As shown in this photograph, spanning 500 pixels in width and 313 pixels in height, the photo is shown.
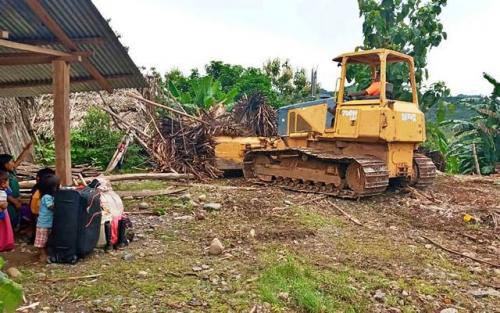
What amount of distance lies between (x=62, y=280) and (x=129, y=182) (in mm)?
6202

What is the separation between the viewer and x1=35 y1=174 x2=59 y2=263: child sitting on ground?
5.21 metres

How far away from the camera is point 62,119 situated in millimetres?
6355

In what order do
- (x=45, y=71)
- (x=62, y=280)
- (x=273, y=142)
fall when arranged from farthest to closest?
(x=273, y=142), (x=45, y=71), (x=62, y=280)

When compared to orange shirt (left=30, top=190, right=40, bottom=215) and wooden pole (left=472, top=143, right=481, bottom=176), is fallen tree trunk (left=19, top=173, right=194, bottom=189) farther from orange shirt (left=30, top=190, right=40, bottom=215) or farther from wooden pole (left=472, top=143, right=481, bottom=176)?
wooden pole (left=472, top=143, right=481, bottom=176)

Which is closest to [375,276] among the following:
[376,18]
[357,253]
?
[357,253]

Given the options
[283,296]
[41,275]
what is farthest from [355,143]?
[41,275]

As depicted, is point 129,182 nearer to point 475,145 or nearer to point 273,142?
point 273,142

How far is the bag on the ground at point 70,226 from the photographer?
5121 millimetres

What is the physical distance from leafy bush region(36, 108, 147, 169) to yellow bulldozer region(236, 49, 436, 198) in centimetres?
425

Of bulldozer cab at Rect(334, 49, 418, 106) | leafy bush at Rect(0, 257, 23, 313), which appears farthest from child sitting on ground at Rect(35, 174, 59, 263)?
bulldozer cab at Rect(334, 49, 418, 106)

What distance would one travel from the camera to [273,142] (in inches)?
470

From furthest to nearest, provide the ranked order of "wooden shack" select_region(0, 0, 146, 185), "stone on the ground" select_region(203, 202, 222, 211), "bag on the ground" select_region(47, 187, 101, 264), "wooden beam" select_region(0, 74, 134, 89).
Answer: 1. "wooden beam" select_region(0, 74, 134, 89)
2. "stone on the ground" select_region(203, 202, 222, 211)
3. "wooden shack" select_region(0, 0, 146, 185)
4. "bag on the ground" select_region(47, 187, 101, 264)

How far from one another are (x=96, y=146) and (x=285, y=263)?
32.3 ft

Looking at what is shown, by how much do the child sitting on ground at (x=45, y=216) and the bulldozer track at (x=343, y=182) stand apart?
5201mm
